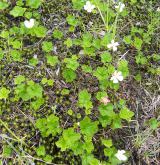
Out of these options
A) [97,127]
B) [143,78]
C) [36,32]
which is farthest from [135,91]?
[36,32]

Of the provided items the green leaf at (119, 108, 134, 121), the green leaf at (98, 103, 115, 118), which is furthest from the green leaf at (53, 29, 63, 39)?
the green leaf at (119, 108, 134, 121)

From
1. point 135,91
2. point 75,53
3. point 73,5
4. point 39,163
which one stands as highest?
point 73,5

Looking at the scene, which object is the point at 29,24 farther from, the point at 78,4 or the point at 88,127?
the point at 88,127

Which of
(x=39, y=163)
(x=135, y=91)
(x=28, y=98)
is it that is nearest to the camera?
(x=39, y=163)

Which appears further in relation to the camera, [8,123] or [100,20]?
[100,20]

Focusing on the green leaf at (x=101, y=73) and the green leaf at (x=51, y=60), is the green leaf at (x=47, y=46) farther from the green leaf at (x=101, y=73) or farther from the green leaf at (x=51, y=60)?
the green leaf at (x=101, y=73)

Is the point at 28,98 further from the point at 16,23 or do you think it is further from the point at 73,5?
the point at 73,5

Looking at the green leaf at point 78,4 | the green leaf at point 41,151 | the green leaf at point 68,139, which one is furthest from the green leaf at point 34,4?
the green leaf at point 41,151

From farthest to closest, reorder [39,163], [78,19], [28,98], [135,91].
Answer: [78,19] < [135,91] < [28,98] < [39,163]
